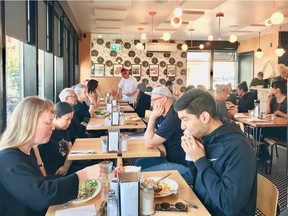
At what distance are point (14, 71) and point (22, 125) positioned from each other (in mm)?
2030

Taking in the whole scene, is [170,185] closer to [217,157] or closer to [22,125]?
[217,157]

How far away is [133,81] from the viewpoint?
848 centimetres

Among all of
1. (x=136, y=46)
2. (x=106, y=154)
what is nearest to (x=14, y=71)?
(x=106, y=154)

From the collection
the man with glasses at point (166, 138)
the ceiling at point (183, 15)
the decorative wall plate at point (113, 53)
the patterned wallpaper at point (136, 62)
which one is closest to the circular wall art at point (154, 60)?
the patterned wallpaper at point (136, 62)

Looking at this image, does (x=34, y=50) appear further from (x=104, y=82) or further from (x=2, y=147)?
(x=104, y=82)

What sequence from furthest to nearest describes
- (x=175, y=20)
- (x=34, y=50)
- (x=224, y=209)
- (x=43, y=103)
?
(x=175, y=20), (x=34, y=50), (x=43, y=103), (x=224, y=209)

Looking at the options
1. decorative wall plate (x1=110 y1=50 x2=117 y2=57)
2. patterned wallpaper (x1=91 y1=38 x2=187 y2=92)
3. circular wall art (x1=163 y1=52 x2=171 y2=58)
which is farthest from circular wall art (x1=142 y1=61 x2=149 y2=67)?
decorative wall plate (x1=110 y1=50 x2=117 y2=57)

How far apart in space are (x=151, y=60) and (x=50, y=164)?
10405 mm

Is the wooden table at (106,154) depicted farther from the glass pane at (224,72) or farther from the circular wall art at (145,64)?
the glass pane at (224,72)

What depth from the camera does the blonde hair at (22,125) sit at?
156 cm

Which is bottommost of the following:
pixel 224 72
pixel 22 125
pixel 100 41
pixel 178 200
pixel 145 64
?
pixel 178 200

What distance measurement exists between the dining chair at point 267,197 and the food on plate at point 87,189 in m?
1.03

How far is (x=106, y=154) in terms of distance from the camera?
2684mm

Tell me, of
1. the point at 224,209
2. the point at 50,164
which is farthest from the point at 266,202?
the point at 50,164
